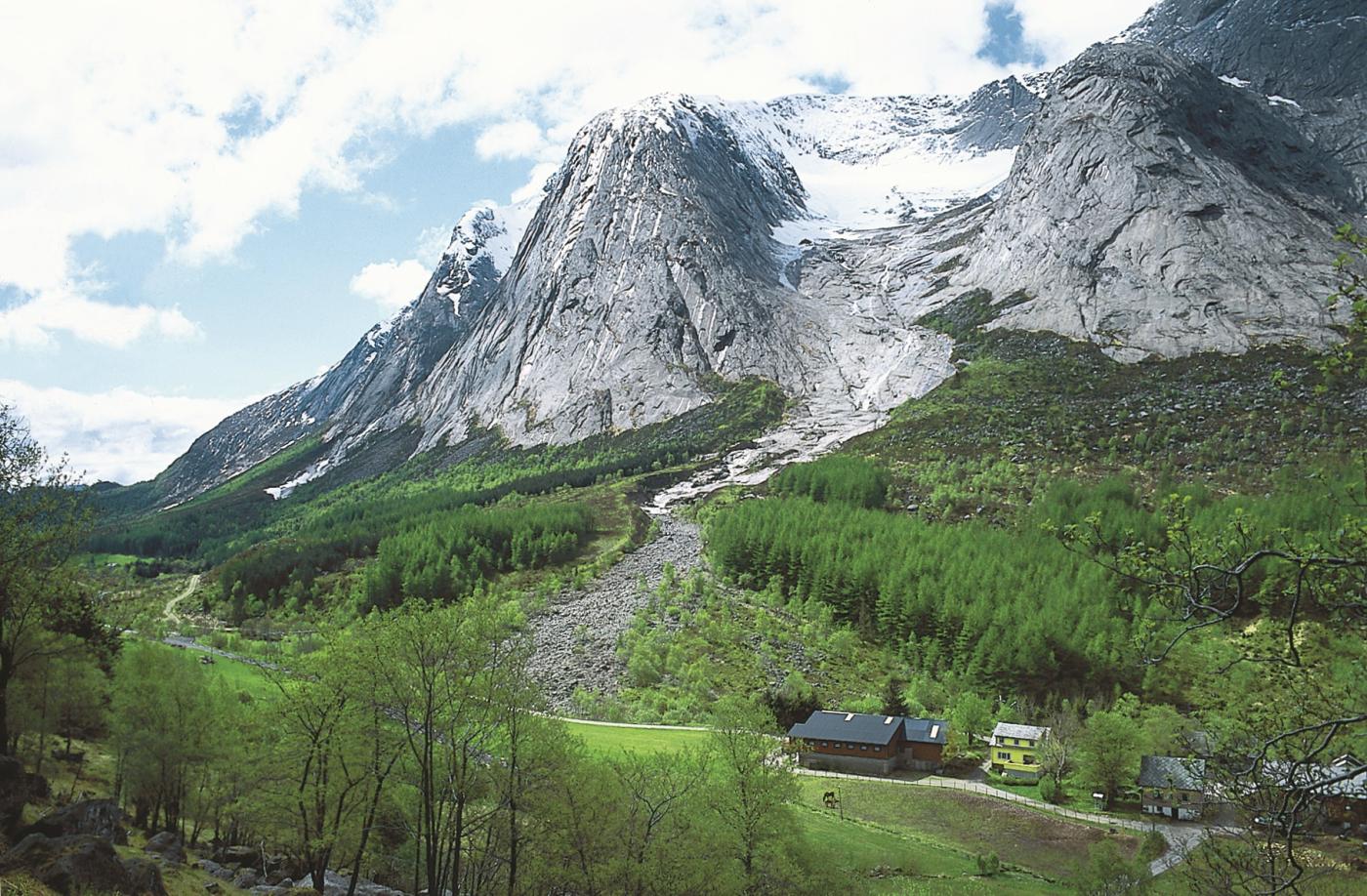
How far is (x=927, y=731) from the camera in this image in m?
56.4

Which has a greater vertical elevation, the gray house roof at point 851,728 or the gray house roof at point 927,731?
the gray house roof at point 851,728

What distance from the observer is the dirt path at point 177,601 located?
10919cm

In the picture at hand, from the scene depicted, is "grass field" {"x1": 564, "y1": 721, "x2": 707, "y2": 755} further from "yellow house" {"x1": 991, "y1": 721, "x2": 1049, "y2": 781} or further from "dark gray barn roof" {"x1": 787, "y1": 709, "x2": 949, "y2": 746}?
"yellow house" {"x1": 991, "y1": 721, "x2": 1049, "y2": 781}

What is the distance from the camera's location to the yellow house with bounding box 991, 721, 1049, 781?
53562mm

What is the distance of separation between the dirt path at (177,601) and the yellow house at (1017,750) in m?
101

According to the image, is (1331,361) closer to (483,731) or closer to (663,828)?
(483,731)

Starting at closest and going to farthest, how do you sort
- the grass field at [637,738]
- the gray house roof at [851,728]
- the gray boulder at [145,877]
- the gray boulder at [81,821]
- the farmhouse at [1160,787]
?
1. the gray boulder at [145,877]
2. the gray boulder at [81,821]
3. the farmhouse at [1160,787]
4. the grass field at [637,738]
5. the gray house roof at [851,728]

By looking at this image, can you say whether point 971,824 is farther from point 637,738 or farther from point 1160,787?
point 637,738

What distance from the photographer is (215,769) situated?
3578 centimetres

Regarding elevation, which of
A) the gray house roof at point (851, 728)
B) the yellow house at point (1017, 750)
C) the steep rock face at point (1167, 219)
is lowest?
the yellow house at point (1017, 750)

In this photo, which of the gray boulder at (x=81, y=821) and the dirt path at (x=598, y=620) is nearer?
the gray boulder at (x=81, y=821)

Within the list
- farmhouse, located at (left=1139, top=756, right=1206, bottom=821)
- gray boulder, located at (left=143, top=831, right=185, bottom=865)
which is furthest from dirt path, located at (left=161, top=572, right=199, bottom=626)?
farmhouse, located at (left=1139, top=756, right=1206, bottom=821)

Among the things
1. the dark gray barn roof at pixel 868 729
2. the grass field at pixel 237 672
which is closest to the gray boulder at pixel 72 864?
the grass field at pixel 237 672

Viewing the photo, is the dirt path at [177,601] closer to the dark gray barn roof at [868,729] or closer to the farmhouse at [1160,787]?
the dark gray barn roof at [868,729]
